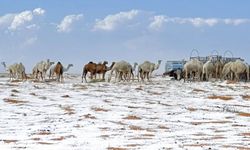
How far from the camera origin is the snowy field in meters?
13.0

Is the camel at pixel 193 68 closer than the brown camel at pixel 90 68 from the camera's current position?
Yes

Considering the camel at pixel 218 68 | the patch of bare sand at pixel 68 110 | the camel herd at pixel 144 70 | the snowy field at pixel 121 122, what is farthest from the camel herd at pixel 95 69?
the patch of bare sand at pixel 68 110

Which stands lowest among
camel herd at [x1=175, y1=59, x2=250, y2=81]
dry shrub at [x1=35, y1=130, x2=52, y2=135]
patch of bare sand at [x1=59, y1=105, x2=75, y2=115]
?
dry shrub at [x1=35, y1=130, x2=52, y2=135]

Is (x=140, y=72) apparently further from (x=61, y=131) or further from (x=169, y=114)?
(x=61, y=131)

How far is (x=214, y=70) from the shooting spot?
50.1 m

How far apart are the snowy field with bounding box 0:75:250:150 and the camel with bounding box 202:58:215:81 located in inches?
784

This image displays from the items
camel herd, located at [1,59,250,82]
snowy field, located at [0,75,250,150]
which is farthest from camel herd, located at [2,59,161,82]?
snowy field, located at [0,75,250,150]

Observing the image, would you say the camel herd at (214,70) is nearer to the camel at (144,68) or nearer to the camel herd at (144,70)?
the camel herd at (144,70)

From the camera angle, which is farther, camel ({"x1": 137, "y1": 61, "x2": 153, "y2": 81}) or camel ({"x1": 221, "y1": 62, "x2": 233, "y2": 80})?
camel ({"x1": 137, "y1": 61, "x2": 153, "y2": 81})

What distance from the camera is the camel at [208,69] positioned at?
47938 millimetres

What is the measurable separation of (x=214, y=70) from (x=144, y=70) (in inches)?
246

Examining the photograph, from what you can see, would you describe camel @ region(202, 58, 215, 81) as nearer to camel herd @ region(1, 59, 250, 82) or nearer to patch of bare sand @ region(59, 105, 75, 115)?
camel herd @ region(1, 59, 250, 82)

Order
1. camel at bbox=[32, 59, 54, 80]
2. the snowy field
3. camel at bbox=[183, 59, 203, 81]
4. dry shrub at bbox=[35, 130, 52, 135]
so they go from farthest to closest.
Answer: camel at bbox=[32, 59, 54, 80], camel at bbox=[183, 59, 203, 81], dry shrub at bbox=[35, 130, 52, 135], the snowy field

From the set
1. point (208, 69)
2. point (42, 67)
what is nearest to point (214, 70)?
point (208, 69)
